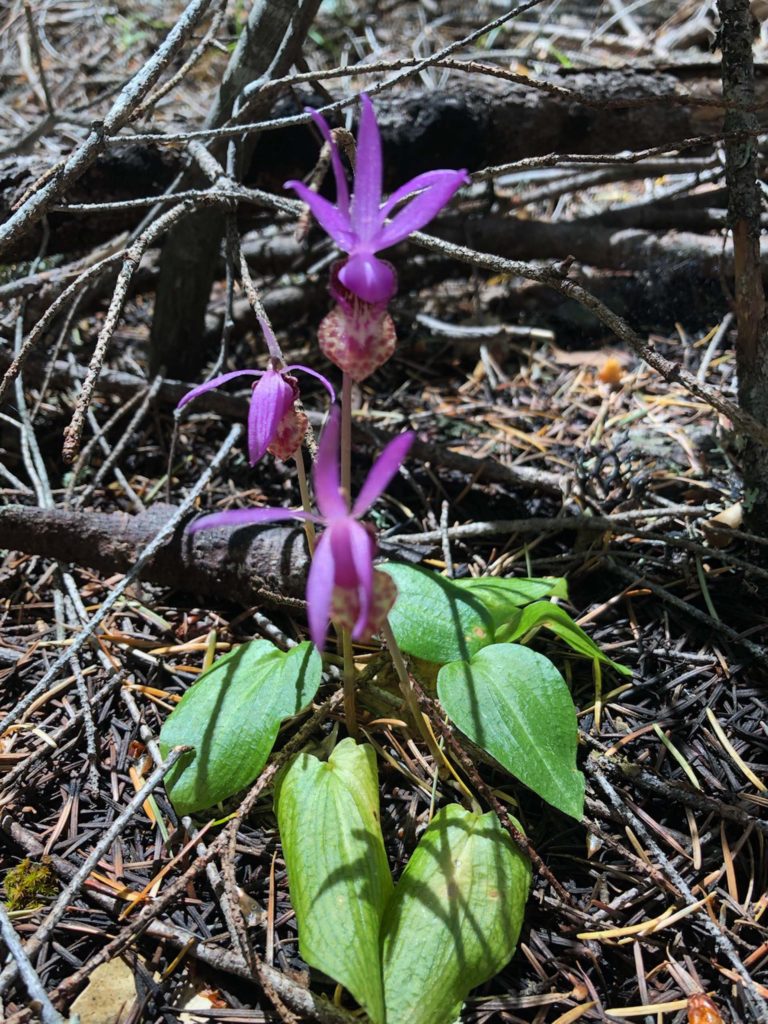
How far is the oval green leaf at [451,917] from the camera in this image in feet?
4.04

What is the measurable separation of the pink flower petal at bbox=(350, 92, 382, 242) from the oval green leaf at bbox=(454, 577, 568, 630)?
0.86 metres

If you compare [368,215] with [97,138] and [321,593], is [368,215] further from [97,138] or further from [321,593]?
[97,138]

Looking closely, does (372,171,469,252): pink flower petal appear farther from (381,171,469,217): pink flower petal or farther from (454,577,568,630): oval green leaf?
(454,577,568,630): oval green leaf

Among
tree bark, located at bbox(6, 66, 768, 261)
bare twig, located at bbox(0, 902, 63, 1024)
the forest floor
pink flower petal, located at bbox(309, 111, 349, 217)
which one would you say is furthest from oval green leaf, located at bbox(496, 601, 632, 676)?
tree bark, located at bbox(6, 66, 768, 261)

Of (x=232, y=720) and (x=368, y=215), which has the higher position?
(x=368, y=215)

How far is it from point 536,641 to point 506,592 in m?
0.24

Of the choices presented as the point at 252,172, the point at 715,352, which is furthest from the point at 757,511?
the point at 252,172

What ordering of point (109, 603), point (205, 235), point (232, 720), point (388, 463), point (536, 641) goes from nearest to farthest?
point (388, 463), point (232, 720), point (109, 603), point (536, 641), point (205, 235)

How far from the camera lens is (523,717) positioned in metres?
1.46

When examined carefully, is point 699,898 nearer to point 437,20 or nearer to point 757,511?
point 757,511

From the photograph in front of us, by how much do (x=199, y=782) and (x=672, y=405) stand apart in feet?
6.74

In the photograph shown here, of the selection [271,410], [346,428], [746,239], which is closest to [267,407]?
[271,410]

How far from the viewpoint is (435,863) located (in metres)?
1.38

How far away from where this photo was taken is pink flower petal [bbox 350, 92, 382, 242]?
110cm
